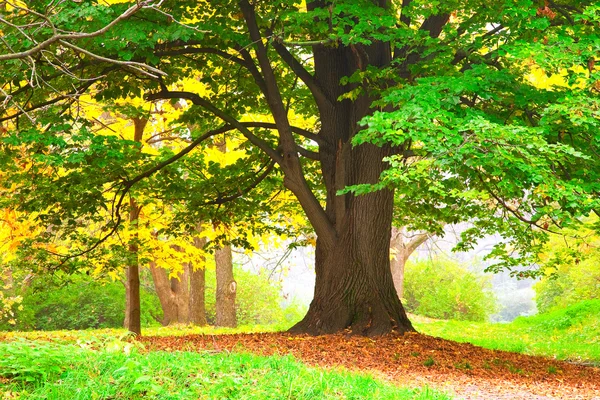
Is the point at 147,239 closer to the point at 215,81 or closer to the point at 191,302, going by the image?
the point at 215,81

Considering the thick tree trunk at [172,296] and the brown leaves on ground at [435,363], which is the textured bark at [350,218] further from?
the thick tree trunk at [172,296]

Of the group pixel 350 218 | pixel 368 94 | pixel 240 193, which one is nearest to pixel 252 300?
pixel 240 193

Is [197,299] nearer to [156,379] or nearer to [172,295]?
[172,295]

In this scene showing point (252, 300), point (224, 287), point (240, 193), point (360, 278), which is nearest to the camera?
point (360, 278)

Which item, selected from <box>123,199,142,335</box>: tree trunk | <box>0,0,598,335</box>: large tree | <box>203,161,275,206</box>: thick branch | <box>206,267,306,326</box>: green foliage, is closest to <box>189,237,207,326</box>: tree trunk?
<box>123,199,142,335</box>: tree trunk

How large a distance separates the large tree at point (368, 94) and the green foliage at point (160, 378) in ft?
7.36

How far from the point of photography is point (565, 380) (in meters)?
7.96

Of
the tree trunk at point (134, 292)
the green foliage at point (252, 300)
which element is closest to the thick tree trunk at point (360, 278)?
the tree trunk at point (134, 292)

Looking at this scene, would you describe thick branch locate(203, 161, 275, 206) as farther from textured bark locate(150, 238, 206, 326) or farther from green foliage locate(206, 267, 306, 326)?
green foliage locate(206, 267, 306, 326)

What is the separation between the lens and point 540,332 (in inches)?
682

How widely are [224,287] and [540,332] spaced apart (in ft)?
28.5

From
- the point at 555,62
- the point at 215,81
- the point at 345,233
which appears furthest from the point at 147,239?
the point at 555,62

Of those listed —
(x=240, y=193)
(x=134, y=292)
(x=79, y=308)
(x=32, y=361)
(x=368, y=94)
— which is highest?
(x=368, y=94)

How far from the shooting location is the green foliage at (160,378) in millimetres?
4707
